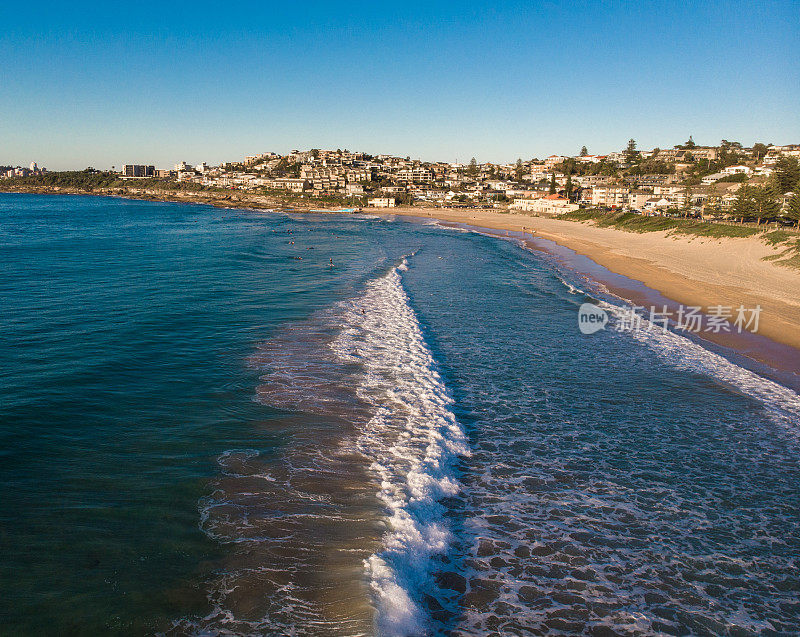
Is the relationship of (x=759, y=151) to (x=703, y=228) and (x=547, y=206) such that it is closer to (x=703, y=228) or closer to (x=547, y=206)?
(x=547, y=206)

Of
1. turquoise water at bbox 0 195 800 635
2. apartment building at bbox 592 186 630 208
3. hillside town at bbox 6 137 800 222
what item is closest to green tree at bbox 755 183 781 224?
hillside town at bbox 6 137 800 222

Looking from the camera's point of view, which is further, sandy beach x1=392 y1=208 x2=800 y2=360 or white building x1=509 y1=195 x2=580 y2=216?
white building x1=509 y1=195 x2=580 y2=216

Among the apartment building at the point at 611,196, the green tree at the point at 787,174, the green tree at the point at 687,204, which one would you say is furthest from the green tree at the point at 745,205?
the apartment building at the point at 611,196

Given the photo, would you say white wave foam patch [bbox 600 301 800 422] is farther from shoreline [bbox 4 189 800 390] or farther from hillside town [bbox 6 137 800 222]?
hillside town [bbox 6 137 800 222]

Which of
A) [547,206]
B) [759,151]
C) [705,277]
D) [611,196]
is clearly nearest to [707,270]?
[705,277]

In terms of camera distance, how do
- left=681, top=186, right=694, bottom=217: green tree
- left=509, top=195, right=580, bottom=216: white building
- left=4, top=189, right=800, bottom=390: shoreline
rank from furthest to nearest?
left=509, top=195, right=580, bottom=216: white building < left=681, top=186, right=694, bottom=217: green tree < left=4, top=189, right=800, bottom=390: shoreline

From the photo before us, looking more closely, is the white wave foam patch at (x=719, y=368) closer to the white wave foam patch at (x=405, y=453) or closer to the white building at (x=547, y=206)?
the white wave foam patch at (x=405, y=453)
